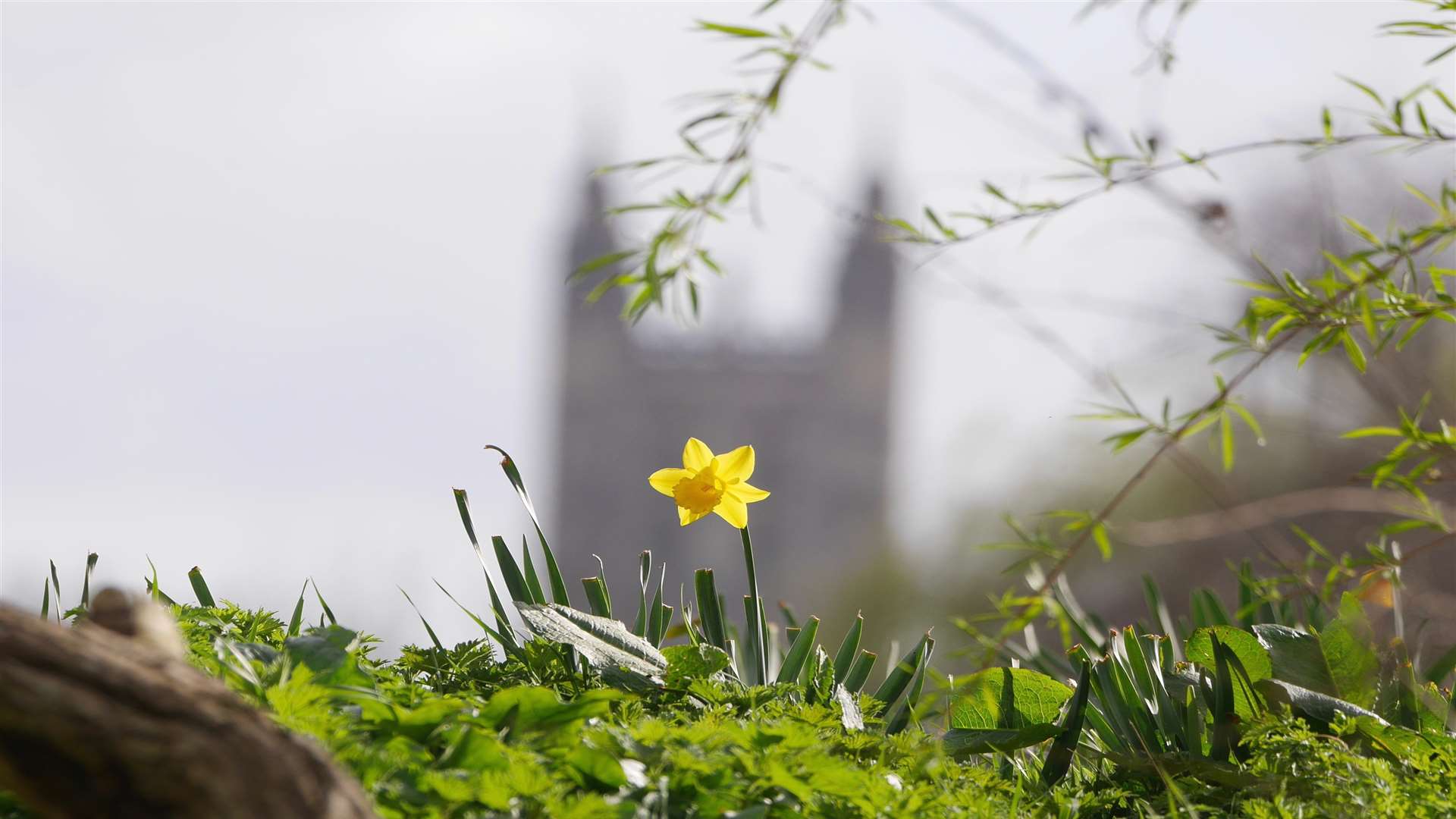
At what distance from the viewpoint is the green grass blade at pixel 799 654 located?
1.43 meters

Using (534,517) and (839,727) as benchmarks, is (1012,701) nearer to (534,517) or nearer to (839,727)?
(839,727)

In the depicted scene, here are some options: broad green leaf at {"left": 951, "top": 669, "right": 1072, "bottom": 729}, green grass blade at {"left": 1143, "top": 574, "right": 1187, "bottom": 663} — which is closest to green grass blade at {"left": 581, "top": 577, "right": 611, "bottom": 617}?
broad green leaf at {"left": 951, "top": 669, "right": 1072, "bottom": 729}

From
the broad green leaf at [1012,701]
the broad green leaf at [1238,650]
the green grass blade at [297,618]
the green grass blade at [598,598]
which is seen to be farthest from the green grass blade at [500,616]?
the broad green leaf at [1238,650]

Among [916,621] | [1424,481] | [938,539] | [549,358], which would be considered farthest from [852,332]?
[1424,481]

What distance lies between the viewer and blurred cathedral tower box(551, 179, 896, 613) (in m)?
43.1

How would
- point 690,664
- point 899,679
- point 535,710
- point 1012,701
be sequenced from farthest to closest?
1. point 899,679
2. point 1012,701
3. point 690,664
4. point 535,710

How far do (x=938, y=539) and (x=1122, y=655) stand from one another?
44.5 ft

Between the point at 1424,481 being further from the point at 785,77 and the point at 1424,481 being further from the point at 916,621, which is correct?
the point at 916,621

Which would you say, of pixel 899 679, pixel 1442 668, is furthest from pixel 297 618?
pixel 1442 668

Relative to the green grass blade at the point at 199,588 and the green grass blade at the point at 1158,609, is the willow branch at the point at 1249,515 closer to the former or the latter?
the green grass blade at the point at 1158,609

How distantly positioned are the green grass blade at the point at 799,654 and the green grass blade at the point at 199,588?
796 mm

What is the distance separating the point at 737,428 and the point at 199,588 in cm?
4312

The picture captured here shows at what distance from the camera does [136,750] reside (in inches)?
26.6

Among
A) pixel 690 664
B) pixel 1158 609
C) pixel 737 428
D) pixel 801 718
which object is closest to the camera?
pixel 801 718
